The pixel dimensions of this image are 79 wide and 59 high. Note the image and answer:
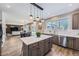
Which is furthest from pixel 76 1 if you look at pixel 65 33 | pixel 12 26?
pixel 12 26

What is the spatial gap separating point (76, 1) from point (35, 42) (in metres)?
1.34

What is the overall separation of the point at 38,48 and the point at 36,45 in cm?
11

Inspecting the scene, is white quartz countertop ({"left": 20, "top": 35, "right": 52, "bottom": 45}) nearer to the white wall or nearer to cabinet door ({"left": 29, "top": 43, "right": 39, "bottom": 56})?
cabinet door ({"left": 29, "top": 43, "right": 39, "bottom": 56})

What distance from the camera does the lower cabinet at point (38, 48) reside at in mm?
2107

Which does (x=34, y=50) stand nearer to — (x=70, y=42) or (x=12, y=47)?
(x=12, y=47)

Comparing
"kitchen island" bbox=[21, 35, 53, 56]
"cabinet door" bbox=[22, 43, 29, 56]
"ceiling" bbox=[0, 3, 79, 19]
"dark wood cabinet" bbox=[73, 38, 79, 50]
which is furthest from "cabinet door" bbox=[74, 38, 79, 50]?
"cabinet door" bbox=[22, 43, 29, 56]

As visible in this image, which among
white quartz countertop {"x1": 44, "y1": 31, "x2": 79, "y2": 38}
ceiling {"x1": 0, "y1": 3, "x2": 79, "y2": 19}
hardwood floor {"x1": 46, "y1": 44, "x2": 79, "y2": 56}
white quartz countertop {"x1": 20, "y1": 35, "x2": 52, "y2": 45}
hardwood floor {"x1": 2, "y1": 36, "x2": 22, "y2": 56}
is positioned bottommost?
hardwood floor {"x1": 46, "y1": 44, "x2": 79, "y2": 56}

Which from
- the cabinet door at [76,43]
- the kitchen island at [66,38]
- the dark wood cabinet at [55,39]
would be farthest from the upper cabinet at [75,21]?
the dark wood cabinet at [55,39]

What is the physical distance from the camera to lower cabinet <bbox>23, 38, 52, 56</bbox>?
2107 mm

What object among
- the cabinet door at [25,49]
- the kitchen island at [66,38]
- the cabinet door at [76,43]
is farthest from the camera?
the kitchen island at [66,38]

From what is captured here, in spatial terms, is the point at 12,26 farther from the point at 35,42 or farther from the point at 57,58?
the point at 57,58

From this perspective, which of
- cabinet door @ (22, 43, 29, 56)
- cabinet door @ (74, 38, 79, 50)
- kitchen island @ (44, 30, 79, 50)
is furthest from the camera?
kitchen island @ (44, 30, 79, 50)

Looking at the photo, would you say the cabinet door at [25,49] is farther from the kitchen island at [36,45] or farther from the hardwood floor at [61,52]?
the hardwood floor at [61,52]

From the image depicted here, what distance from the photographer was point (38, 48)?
7.47 ft
